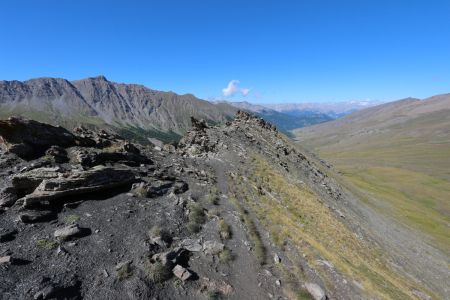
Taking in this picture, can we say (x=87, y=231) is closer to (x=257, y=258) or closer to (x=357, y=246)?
(x=257, y=258)

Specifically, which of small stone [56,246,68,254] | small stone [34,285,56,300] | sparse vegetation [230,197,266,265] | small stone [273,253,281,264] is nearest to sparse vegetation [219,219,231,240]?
sparse vegetation [230,197,266,265]

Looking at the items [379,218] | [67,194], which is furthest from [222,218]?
[379,218]

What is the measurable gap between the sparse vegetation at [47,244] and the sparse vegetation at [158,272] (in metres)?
5.75

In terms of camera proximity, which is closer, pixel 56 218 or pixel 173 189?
pixel 56 218

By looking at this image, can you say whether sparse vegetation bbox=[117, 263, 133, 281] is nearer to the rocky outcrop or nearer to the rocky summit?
the rocky summit

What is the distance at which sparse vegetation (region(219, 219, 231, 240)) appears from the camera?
76.3 ft

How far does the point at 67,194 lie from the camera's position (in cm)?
2198

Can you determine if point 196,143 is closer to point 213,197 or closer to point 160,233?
point 213,197

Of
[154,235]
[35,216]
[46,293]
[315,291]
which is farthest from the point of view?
[154,235]

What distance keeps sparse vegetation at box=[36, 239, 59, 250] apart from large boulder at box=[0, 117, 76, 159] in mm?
11495

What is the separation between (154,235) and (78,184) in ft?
25.2

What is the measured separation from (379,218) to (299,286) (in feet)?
170

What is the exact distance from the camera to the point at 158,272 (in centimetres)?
1709

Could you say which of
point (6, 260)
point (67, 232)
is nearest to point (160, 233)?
point (67, 232)
